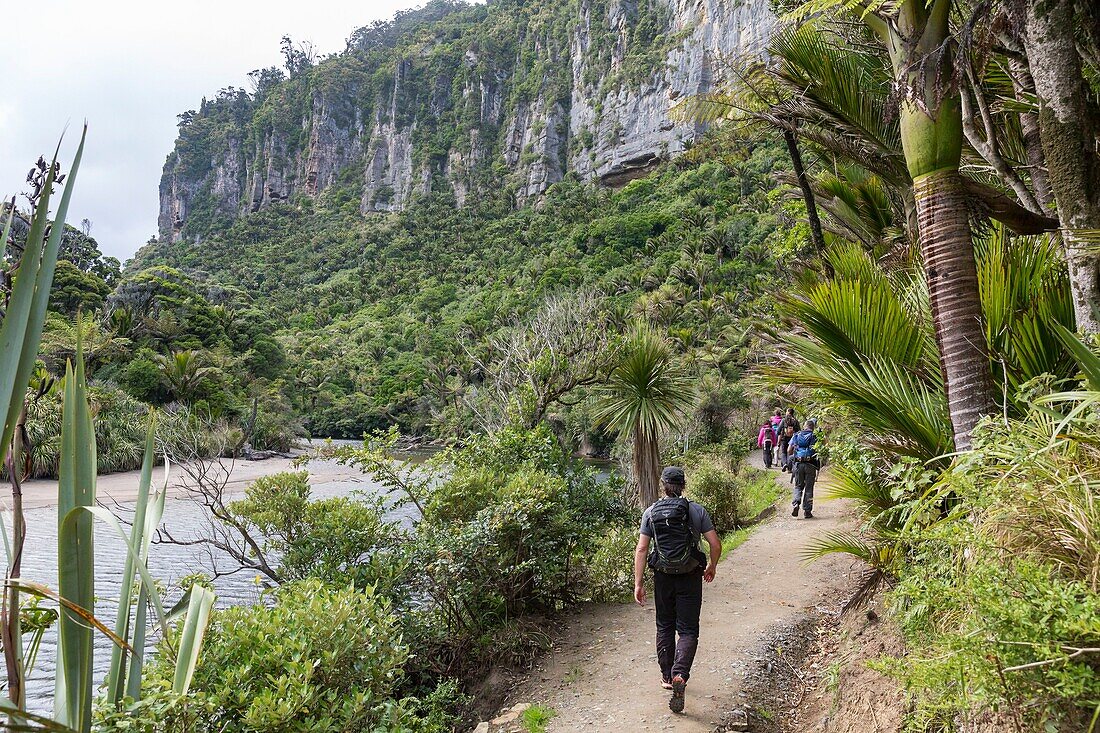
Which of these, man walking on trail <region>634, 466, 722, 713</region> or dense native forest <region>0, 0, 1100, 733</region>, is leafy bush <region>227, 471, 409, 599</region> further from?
man walking on trail <region>634, 466, 722, 713</region>

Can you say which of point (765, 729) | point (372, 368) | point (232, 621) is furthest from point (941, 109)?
point (372, 368)

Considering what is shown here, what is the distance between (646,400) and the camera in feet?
29.5

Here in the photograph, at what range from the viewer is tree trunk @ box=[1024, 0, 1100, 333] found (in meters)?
3.06

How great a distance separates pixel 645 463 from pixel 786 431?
20.9 ft

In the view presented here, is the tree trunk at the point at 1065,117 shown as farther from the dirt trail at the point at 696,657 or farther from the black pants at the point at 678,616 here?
the black pants at the point at 678,616

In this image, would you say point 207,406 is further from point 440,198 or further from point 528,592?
point 440,198

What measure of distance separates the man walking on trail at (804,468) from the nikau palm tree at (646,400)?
165 centimetres

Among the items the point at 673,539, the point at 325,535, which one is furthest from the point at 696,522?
the point at 325,535

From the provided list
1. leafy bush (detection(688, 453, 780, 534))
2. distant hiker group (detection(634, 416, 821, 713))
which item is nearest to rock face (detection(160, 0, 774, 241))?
leafy bush (detection(688, 453, 780, 534))

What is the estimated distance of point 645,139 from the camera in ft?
279

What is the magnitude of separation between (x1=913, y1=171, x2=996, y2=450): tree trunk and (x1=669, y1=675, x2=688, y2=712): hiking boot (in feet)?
6.91

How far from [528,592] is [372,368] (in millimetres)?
54181

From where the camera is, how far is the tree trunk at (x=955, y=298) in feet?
10.0

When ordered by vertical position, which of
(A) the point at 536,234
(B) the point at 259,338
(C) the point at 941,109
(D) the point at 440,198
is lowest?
(C) the point at 941,109
